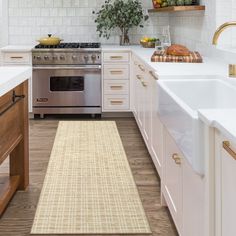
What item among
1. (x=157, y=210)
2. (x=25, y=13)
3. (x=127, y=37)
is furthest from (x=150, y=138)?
(x=25, y=13)

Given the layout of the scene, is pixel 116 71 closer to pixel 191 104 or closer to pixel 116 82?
pixel 116 82

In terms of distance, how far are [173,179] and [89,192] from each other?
0.99 m

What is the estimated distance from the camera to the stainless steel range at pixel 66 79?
5.89 meters

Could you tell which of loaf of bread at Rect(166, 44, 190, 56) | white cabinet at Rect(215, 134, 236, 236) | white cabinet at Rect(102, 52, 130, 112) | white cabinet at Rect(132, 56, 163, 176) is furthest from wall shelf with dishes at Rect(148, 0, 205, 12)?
white cabinet at Rect(215, 134, 236, 236)

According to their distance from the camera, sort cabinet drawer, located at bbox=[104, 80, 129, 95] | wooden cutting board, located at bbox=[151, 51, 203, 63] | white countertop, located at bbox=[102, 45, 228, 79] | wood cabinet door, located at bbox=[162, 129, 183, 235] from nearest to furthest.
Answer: wood cabinet door, located at bbox=[162, 129, 183, 235]
white countertop, located at bbox=[102, 45, 228, 79]
wooden cutting board, located at bbox=[151, 51, 203, 63]
cabinet drawer, located at bbox=[104, 80, 129, 95]

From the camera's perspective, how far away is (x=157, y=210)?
2992mm

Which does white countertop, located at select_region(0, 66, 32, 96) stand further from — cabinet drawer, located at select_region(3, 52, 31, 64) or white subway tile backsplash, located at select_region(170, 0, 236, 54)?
cabinet drawer, located at select_region(3, 52, 31, 64)

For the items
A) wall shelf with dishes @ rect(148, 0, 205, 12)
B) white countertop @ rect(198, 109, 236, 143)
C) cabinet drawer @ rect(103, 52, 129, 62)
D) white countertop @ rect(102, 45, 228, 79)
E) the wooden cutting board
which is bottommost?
white countertop @ rect(198, 109, 236, 143)

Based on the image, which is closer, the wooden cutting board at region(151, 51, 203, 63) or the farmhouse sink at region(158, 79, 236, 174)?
the farmhouse sink at region(158, 79, 236, 174)

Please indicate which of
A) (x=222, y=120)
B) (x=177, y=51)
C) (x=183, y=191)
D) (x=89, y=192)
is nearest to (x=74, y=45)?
(x=177, y=51)

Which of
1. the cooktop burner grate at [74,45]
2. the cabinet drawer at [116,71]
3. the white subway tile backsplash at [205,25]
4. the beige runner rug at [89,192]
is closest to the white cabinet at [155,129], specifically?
the beige runner rug at [89,192]

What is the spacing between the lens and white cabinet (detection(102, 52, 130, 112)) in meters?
5.96

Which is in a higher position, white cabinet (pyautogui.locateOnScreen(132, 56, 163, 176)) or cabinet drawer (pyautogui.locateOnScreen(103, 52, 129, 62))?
cabinet drawer (pyautogui.locateOnScreen(103, 52, 129, 62))

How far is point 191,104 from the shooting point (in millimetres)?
2650
